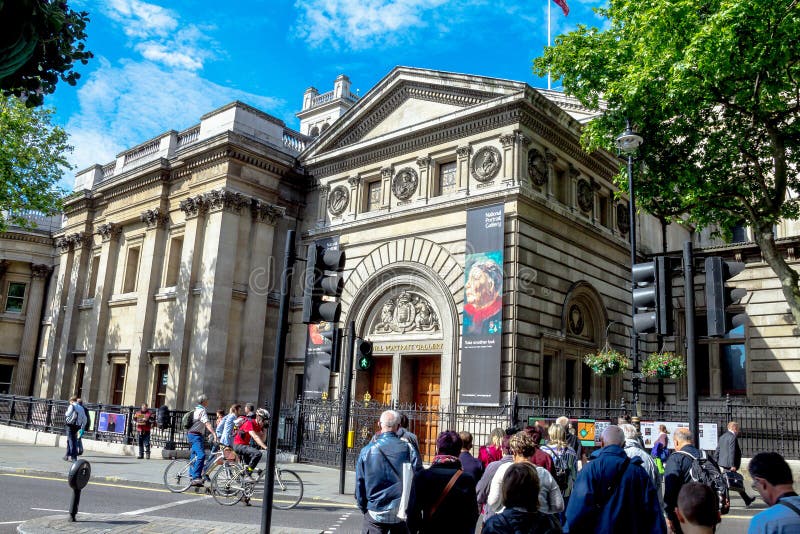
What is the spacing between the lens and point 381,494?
6.67 meters

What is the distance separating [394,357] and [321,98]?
52.8 metres

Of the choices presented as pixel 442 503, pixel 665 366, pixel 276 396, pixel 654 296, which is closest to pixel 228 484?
pixel 276 396

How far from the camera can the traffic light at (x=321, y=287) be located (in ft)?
31.4

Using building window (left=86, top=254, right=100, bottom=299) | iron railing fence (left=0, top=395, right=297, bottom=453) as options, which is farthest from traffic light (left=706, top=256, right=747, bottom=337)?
building window (left=86, top=254, right=100, bottom=299)

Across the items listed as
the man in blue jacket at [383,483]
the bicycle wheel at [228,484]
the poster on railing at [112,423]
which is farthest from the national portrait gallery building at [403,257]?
the man in blue jacket at [383,483]

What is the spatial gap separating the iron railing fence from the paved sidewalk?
119 centimetres

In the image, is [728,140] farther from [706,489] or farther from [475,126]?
[706,489]

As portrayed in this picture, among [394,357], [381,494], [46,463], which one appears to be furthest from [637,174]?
[46,463]

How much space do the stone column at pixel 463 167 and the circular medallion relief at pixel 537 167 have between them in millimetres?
2265

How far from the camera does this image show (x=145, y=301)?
100 ft

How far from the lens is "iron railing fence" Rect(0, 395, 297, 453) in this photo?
23125 millimetres

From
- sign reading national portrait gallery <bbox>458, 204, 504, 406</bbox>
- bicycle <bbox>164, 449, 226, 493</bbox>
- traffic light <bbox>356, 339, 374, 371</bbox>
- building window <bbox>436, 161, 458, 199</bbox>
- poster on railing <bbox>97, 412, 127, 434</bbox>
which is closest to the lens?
bicycle <bbox>164, 449, 226, 493</bbox>

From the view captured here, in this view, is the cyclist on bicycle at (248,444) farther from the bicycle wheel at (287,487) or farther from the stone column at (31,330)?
the stone column at (31,330)

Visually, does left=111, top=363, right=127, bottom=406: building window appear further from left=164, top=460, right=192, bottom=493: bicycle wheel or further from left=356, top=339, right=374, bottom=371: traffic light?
left=356, top=339, right=374, bottom=371: traffic light
